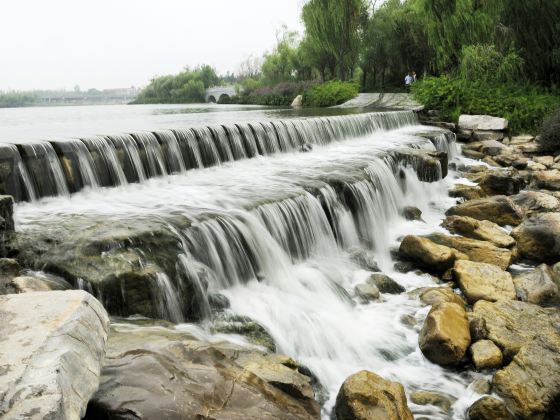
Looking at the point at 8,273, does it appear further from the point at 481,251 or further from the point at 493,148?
the point at 493,148

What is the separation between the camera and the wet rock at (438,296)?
6180mm

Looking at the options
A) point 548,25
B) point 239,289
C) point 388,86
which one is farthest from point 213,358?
point 388,86

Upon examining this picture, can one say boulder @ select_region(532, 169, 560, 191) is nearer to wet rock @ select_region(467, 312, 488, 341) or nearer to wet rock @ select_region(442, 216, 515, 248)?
wet rock @ select_region(442, 216, 515, 248)

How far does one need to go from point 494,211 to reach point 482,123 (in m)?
10.1

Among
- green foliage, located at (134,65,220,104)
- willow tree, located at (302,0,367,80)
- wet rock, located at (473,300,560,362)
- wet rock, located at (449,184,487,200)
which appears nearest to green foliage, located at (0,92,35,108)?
green foliage, located at (134,65,220,104)

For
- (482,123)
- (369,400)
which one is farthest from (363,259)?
(482,123)

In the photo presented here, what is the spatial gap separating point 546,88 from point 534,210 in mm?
12016

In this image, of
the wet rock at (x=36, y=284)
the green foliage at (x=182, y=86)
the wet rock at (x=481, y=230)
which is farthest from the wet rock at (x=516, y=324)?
the green foliage at (x=182, y=86)

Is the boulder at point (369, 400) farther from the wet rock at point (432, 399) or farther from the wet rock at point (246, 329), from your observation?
the wet rock at point (246, 329)

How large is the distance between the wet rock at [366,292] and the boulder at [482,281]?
1304mm

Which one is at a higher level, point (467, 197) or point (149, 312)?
point (149, 312)

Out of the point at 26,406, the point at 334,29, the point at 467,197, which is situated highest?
the point at 334,29

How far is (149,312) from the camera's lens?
4578 millimetres

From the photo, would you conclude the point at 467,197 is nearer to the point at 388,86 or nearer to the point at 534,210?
the point at 534,210
